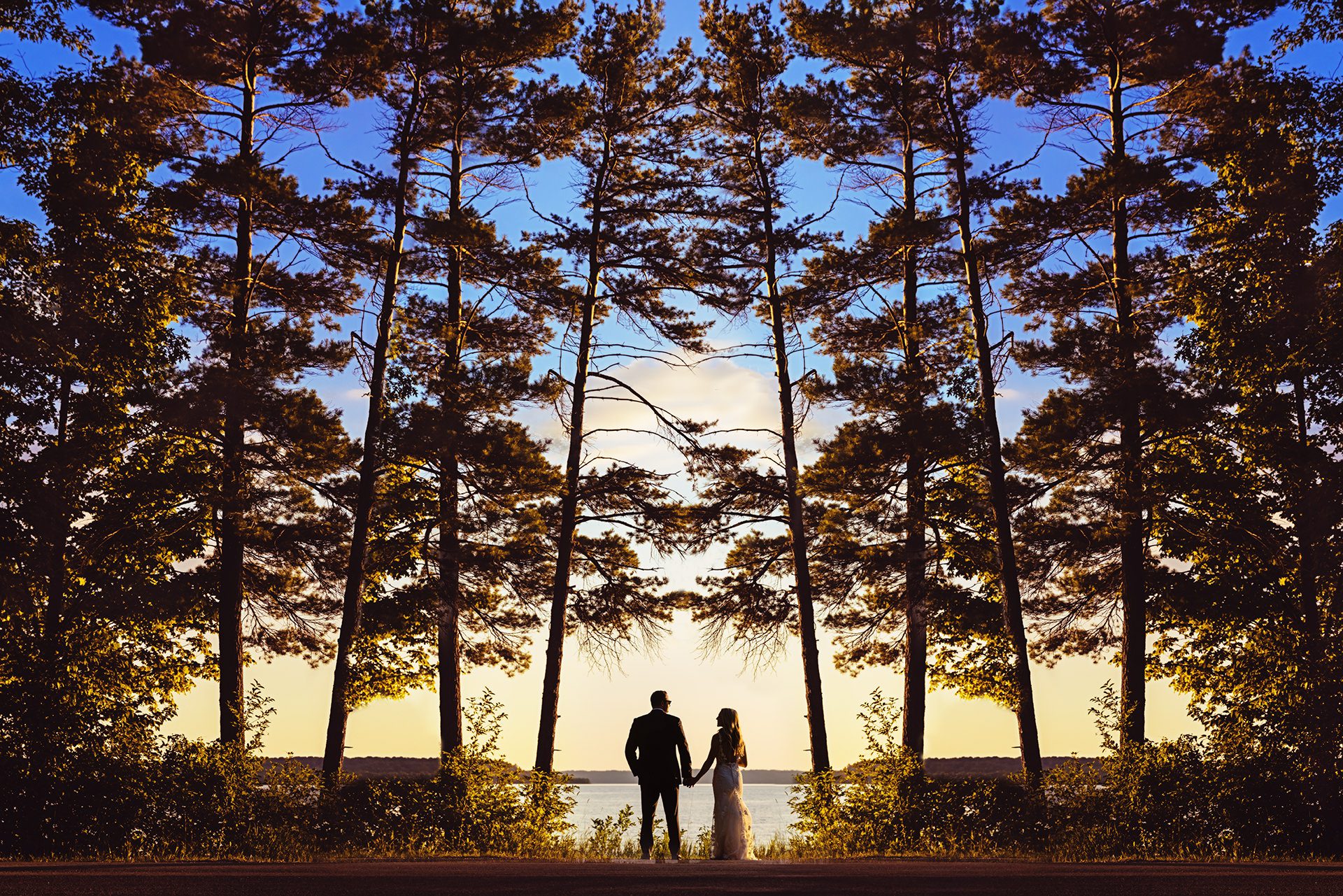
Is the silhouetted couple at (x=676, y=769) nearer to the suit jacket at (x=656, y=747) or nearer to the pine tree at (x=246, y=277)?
the suit jacket at (x=656, y=747)

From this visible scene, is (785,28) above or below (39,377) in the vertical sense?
above

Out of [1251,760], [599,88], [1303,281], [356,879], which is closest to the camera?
[356,879]

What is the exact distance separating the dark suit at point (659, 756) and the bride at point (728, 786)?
1337mm

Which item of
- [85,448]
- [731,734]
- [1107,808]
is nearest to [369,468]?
[85,448]

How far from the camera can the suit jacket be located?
49.2ft

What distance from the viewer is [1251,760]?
16.8 metres

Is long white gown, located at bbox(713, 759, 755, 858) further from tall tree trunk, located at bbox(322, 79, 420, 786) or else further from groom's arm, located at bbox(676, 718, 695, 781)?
tall tree trunk, located at bbox(322, 79, 420, 786)

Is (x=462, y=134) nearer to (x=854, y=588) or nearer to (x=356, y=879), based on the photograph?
(x=854, y=588)

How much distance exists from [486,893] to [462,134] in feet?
58.1

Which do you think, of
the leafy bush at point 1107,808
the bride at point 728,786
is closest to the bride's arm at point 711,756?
the bride at point 728,786

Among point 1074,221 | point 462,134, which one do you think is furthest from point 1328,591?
point 462,134

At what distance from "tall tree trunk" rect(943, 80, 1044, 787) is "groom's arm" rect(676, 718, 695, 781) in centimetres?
674

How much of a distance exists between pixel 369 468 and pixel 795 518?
8594 mm

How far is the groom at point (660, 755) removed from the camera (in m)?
15.0
